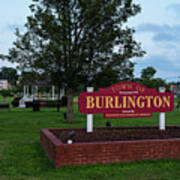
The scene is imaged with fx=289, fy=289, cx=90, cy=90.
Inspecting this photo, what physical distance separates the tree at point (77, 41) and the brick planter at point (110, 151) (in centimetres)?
1063

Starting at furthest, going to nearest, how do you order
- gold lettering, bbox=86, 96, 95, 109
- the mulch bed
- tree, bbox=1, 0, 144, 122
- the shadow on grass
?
tree, bbox=1, 0, 144, 122 → gold lettering, bbox=86, 96, 95, 109 → the mulch bed → the shadow on grass

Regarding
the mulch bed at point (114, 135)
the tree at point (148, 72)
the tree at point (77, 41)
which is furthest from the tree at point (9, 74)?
the mulch bed at point (114, 135)

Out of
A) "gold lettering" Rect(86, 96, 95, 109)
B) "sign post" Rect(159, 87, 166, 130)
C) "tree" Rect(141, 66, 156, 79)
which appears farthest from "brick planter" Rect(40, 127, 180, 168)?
"tree" Rect(141, 66, 156, 79)

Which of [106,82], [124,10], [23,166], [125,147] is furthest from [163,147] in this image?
[124,10]

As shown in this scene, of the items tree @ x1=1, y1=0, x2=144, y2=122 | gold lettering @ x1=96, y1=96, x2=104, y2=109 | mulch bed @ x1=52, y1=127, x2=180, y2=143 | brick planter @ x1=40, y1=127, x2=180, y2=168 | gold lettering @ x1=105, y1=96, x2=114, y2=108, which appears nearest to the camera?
brick planter @ x1=40, y1=127, x2=180, y2=168

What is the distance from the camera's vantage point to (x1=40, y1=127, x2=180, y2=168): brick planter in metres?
7.04

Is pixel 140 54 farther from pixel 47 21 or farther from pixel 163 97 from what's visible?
pixel 163 97

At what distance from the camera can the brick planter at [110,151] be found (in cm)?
704

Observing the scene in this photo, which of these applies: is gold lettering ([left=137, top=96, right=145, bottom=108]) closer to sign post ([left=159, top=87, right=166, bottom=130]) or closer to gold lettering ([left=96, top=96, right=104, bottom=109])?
sign post ([left=159, top=87, right=166, bottom=130])

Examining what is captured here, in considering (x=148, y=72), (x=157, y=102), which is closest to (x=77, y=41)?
(x=157, y=102)

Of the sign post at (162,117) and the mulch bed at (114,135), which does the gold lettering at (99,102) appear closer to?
the mulch bed at (114,135)

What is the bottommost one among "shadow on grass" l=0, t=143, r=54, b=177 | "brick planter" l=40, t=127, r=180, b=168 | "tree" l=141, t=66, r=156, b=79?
"shadow on grass" l=0, t=143, r=54, b=177

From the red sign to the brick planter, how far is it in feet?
5.96

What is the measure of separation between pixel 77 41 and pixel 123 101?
10244 millimetres
